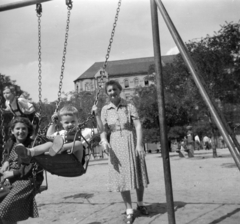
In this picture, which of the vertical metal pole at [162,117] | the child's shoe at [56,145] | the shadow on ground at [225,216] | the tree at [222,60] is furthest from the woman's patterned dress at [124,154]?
the tree at [222,60]

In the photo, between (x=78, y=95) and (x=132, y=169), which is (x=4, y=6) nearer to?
(x=132, y=169)

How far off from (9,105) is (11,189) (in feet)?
5.10

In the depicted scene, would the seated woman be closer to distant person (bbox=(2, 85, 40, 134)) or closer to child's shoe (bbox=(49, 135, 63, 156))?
child's shoe (bbox=(49, 135, 63, 156))

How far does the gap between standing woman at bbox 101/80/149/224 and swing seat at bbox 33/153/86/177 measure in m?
0.60

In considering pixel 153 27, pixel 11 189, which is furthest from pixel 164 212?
pixel 153 27

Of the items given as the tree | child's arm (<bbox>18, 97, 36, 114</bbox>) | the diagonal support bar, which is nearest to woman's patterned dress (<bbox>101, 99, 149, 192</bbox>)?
child's arm (<bbox>18, 97, 36, 114</bbox>)

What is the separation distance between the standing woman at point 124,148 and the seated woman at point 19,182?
85cm

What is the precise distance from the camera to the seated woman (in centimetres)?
348

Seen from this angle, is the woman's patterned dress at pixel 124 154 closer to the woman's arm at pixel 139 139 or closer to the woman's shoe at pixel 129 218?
the woman's arm at pixel 139 139

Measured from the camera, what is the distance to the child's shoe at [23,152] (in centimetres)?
323

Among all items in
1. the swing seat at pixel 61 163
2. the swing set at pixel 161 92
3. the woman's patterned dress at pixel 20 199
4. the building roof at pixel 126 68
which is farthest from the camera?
the building roof at pixel 126 68

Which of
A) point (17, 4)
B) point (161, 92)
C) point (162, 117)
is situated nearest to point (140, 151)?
point (162, 117)

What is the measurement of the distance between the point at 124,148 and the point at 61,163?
0.91 metres

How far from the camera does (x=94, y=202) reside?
552 centimetres
